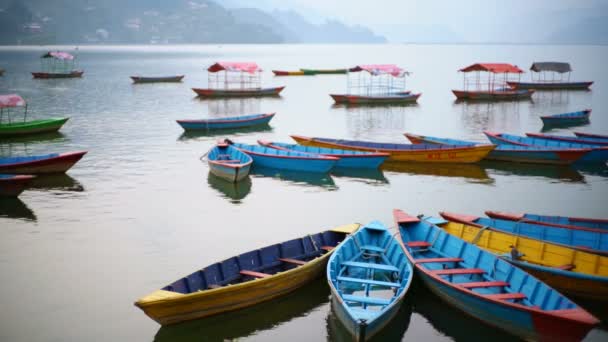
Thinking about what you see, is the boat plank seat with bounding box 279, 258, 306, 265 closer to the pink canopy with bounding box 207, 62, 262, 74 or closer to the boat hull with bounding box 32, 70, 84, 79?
the pink canopy with bounding box 207, 62, 262, 74

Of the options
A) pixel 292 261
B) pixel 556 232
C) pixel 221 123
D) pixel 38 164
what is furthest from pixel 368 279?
pixel 221 123

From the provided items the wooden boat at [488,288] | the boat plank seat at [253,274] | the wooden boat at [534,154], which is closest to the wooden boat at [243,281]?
the boat plank seat at [253,274]

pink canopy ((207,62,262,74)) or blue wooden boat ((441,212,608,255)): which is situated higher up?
pink canopy ((207,62,262,74))

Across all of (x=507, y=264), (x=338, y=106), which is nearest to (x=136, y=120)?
(x=338, y=106)

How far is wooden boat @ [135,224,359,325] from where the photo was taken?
11919mm

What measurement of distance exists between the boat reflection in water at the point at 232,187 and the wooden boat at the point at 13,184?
7096 millimetres

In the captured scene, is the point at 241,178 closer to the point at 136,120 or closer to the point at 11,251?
the point at 11,251

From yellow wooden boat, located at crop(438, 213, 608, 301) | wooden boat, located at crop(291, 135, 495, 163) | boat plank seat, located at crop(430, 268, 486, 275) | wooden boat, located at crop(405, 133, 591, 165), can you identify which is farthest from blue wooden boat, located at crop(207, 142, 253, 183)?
boat plank seat, located at crop(430, 268, 486, 275)

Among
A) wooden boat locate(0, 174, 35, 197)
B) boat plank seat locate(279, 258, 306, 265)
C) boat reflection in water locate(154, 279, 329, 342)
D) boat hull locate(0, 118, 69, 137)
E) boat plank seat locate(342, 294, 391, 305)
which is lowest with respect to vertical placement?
boat reflection in water locate(154, 279, 329, 342)

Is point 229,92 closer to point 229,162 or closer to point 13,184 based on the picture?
point 229,162

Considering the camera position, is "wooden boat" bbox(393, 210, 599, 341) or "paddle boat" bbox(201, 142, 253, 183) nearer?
"wooden boat" bbox(393, 210, 599, 341)

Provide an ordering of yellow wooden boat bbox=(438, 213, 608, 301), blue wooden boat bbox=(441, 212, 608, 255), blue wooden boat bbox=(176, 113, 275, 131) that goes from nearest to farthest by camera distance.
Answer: yellow wooden boat bbox=(438, 213, 608, 301) → blue wooden boat bbox=(441, 212, 608, 255) → blue wooden boat bbox=(176, 113, 275, 131)

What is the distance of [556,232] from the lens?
1559 cm

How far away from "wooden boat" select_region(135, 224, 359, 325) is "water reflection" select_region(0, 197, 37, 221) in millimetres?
10072
